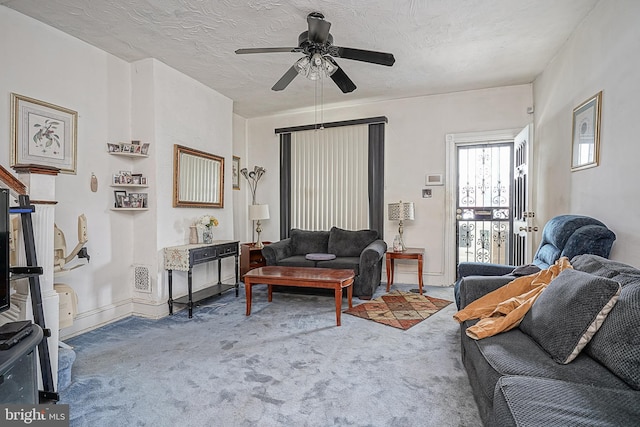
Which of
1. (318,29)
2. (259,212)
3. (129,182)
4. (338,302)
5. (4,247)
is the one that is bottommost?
(338,302)

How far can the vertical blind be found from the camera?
5043 mm

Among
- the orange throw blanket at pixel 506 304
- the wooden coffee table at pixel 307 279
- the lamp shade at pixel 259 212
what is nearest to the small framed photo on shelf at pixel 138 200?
the wooden coffee table at pixel 307 279

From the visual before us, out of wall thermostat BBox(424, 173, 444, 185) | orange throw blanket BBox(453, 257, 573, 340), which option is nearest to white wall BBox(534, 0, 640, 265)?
orange throw blanket BBox(453, 257, 573, 340)

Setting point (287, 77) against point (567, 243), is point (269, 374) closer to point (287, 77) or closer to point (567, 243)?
point (567, 243)

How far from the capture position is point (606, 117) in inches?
92.7

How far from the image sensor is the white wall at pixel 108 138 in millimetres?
2754

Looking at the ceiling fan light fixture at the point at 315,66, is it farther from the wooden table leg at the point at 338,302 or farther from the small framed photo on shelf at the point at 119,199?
the small framed photo on shelf at the point at 119,199

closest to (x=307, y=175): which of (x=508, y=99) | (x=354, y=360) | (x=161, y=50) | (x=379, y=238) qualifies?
(x=379, y=238)

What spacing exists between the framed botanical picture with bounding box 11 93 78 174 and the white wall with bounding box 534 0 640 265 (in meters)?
4.36

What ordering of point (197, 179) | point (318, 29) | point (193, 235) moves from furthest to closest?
point (197, 179), point (193, 235), point (318, 29)

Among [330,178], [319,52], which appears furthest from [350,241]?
[319,52]

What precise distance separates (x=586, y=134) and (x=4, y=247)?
155 inches

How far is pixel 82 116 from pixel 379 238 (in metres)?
3.79

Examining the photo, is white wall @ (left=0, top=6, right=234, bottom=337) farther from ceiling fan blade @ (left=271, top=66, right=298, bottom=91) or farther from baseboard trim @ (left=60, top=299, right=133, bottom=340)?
ceiling fan blade @ (left=271, top=66, right=298, bottom=91)
